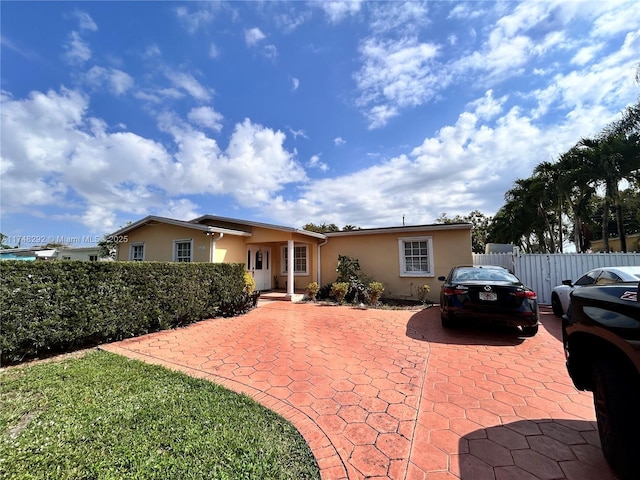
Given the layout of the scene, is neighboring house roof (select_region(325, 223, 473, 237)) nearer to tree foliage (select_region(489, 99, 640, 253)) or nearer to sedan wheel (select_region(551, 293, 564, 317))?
sedan wheel (select_region(551, 293, 564, 317))

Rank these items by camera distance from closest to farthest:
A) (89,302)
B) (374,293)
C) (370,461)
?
(370,461) < (89,302) < (374,293)

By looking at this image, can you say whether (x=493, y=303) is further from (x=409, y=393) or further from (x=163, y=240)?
(x=163, y=240)

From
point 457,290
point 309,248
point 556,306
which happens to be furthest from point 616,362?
point 309,248

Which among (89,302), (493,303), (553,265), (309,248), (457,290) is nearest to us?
(89,302)

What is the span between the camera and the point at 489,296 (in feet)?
18.7

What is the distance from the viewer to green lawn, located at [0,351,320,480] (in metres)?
2.12

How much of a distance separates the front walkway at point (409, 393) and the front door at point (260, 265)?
6076 millimetres

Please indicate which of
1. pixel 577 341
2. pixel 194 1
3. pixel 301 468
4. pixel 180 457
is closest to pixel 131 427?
pixel 180 457

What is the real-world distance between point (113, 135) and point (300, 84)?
761 centimetres

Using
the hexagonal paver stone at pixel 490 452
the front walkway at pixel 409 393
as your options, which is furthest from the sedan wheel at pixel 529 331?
the hexagonal paver stone at pixel 490 452

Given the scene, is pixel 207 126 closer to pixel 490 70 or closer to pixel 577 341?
pixel 490 70

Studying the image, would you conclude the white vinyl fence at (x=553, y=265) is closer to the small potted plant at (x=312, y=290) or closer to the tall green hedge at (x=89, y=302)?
the small potted plant at (x=312, y=290)

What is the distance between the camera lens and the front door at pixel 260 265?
42.3ft

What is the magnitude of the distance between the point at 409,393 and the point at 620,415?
2.08 m
